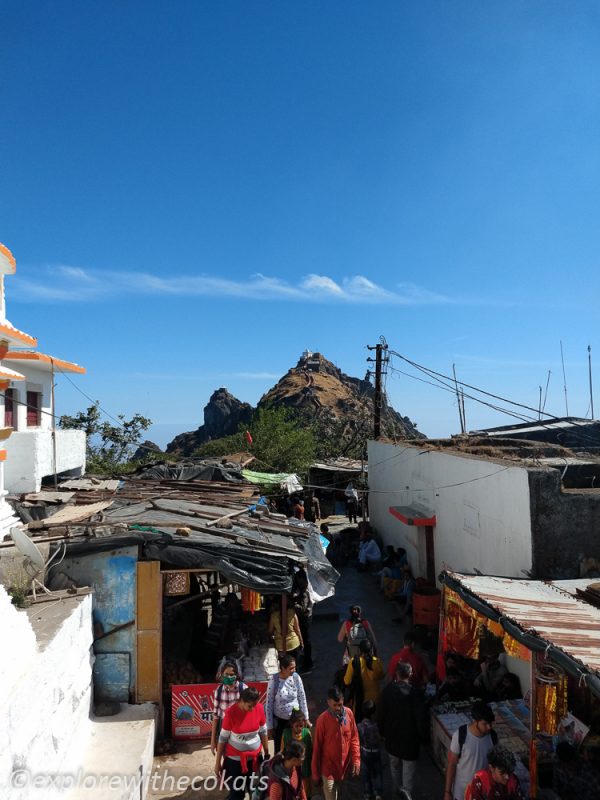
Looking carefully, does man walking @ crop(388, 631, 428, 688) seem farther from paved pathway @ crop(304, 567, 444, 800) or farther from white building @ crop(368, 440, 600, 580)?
white building @ crop(368, 440, 600, 580)

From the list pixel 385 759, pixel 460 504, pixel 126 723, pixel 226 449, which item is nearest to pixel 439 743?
pixel 385 759

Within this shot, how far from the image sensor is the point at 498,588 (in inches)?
250

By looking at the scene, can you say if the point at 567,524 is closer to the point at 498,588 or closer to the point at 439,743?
the point at 498,588

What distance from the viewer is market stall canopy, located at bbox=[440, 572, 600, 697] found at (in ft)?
14.1

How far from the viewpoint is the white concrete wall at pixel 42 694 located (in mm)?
3838

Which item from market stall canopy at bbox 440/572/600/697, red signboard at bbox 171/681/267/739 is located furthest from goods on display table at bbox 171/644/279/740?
market stall canopy at bbox 440/572/600/697

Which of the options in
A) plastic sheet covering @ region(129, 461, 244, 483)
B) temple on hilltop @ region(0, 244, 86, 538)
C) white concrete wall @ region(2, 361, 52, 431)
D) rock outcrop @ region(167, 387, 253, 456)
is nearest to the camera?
temple on hilltop @ region(0, 244, 86, 538)

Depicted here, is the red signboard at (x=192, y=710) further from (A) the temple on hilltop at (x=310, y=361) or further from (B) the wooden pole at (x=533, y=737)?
(A) the temple on hilltop at (x=310, y=361)

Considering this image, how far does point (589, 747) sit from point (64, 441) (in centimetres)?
1567

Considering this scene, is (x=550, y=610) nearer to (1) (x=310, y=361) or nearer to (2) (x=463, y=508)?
(2) (x=463, y=508)

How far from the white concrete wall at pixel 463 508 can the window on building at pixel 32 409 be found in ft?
37.2

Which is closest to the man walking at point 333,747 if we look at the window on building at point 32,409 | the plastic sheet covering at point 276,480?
the plastic sheet covering at point 276,480

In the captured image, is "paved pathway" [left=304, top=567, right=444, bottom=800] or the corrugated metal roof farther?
"paved pathway" [left=304, top=567, right=444, bottom=800]

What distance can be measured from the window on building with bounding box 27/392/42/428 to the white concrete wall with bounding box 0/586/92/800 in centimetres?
1127
